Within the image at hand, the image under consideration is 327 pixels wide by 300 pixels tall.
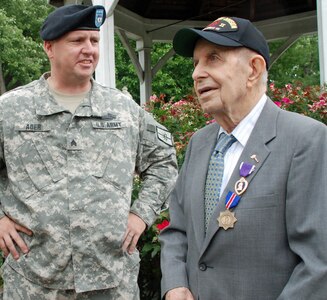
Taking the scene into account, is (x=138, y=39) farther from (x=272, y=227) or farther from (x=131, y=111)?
(x=272, y=227)

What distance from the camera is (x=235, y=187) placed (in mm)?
2080

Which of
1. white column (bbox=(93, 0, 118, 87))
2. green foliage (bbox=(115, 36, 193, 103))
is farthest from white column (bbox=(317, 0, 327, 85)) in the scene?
green foliage (bbox=(115, 36, 193, 103))

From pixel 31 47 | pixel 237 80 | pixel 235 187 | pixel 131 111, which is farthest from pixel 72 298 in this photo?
pixel 31 47

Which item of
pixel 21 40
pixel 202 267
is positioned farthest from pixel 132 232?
pixel 21 40

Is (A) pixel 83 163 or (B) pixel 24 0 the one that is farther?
(B) pixel 24 0

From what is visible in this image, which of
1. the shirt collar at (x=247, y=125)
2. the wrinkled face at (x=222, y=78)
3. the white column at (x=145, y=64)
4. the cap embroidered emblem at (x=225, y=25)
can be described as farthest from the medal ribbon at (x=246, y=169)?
the white column at (x=145, y=64)

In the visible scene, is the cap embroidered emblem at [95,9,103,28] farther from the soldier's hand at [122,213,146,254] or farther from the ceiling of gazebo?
the ceiling of gazebo

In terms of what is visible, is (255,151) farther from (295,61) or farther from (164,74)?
(295,61)

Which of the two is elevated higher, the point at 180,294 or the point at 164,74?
the point at 180,294

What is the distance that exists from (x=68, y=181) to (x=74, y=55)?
0.61 metres

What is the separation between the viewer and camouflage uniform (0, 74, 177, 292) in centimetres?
279

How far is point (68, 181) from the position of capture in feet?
9.27

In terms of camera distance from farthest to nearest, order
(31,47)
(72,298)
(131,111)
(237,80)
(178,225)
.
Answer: (31,47) → (131,111) → (72,298) → (178,225) → (237,80)

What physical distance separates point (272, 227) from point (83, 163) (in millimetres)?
1161
